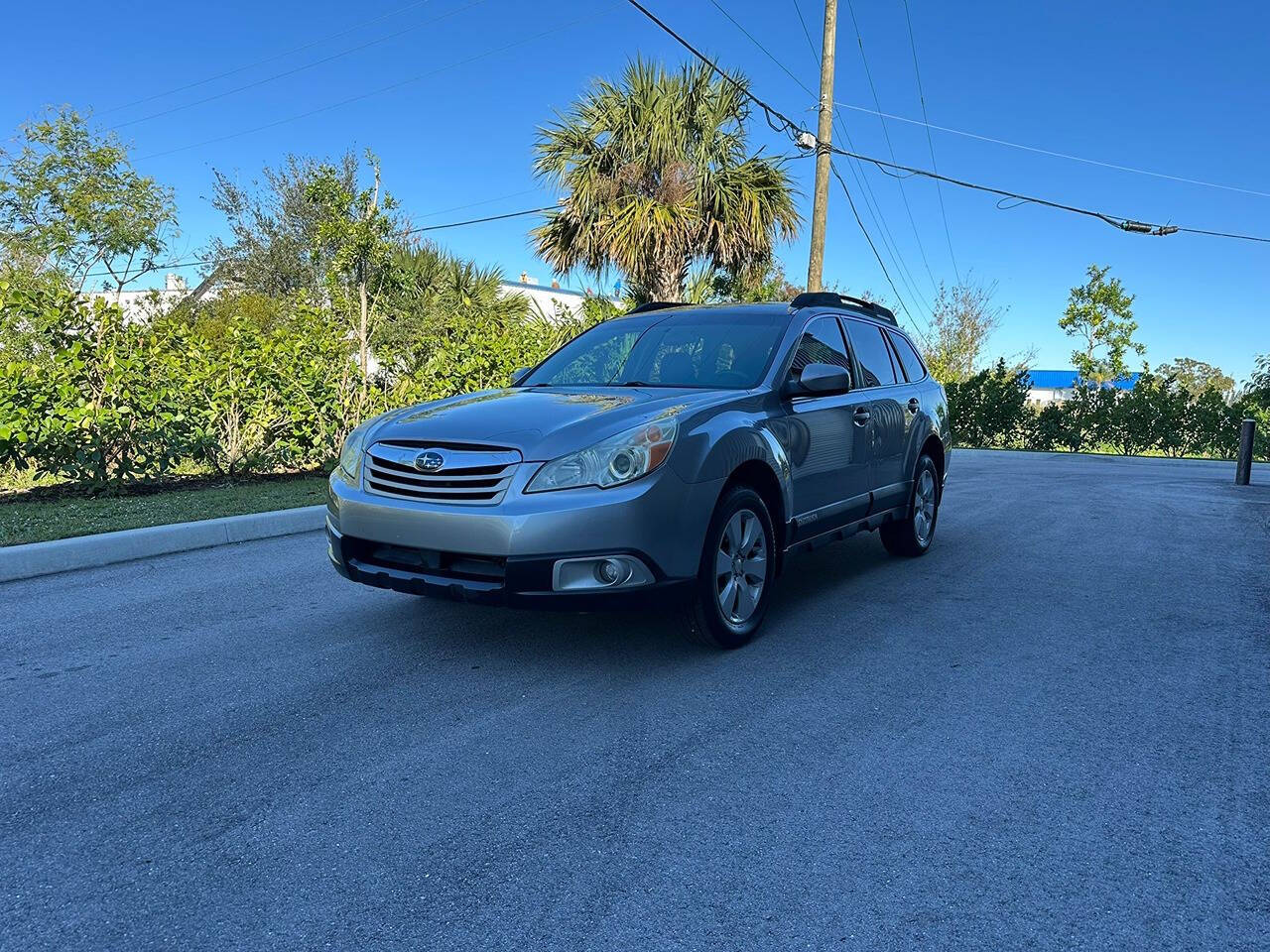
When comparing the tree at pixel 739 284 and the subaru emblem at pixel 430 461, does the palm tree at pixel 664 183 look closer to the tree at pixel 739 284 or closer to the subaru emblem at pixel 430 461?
the tree at pixel 739 284

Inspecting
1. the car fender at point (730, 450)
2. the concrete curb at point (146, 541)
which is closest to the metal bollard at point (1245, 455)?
the car fender at point (730, 450)

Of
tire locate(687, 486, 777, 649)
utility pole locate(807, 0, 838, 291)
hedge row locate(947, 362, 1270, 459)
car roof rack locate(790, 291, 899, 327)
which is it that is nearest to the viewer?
tire locate(687, 486, 777, 649)

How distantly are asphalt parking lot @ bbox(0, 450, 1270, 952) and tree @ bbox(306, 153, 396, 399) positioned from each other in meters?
6.92

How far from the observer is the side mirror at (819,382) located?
488 centimetres

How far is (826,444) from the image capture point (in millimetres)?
5309

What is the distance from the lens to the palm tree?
699 inches

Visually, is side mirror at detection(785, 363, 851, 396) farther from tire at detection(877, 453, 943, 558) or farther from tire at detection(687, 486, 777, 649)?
tire at detection(877, 453, 943, 558)

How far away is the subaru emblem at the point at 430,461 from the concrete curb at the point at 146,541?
11.7 feet

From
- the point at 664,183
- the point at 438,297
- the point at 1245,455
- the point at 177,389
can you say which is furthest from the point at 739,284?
the point at 177,389

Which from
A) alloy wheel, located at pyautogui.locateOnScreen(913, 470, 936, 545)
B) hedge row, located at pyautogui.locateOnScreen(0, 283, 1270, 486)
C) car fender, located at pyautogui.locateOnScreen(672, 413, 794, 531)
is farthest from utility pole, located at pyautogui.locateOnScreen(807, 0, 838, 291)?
car fender, located at pyautogui.locateOnScreen(672, 413, 794, 531)

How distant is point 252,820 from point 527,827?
82cm

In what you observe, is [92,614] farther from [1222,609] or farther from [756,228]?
[756,228]

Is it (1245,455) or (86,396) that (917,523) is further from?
(1245,455)

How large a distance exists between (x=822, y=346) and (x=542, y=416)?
6.92 ft
